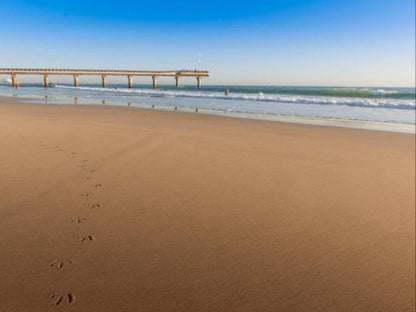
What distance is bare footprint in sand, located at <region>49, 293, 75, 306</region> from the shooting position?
6.33 feet

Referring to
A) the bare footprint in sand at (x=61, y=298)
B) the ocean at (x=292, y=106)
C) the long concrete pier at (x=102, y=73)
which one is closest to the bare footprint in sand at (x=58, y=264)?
the bare footprint in sand at (x=61, y=298)

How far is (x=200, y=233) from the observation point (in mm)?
2943

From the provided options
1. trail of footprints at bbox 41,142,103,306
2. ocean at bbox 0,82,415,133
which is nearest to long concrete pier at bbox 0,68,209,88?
ocean at bbox 0,82,415,133

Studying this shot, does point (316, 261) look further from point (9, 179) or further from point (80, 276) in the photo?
point (9, 179)

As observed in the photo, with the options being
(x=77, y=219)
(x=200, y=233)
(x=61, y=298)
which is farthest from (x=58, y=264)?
(x=200, y=233)

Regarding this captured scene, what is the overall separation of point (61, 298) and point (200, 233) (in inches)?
53.4

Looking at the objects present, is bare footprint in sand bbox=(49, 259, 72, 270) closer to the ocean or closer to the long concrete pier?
the ocean

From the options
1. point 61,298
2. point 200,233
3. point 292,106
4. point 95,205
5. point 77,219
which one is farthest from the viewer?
point 292,106

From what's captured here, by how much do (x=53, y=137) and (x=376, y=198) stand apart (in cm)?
692

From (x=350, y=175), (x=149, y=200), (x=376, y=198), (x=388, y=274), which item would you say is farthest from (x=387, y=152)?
(x=149, y=200)

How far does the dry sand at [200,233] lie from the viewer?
6.97 feet

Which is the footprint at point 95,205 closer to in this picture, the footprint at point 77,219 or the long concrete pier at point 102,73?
the footprint at point 77,219

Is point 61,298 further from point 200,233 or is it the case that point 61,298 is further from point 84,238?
point 200,233

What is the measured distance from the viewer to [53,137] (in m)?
7.06
